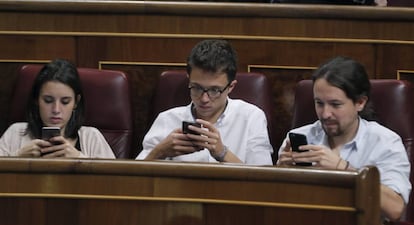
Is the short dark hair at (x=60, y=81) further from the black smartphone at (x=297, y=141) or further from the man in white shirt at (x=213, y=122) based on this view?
the black smartphone at (x=297, y=141)

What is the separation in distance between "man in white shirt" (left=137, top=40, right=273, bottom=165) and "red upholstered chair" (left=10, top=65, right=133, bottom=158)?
65 mm

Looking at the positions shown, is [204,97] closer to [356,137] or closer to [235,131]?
[235,131]

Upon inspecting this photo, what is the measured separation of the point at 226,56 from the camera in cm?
138

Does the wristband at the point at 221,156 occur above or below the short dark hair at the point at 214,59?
below

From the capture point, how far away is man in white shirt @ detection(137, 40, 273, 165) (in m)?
1.31

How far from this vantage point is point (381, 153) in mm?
1248

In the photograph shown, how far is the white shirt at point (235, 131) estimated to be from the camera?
141 centimetres

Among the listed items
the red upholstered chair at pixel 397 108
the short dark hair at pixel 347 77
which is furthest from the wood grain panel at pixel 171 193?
the red upholstered chair at pixel 397 108

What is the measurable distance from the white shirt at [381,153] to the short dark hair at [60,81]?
0.33 meters

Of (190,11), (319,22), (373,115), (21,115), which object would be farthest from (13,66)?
(373,115)

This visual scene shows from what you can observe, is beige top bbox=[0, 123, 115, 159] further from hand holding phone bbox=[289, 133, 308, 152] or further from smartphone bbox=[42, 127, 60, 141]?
hand holding phone bbox=[289, 133, 308, 152]

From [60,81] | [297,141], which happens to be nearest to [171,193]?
[297,141]

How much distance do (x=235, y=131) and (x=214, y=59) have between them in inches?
4.2

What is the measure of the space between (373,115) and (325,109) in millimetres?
104
